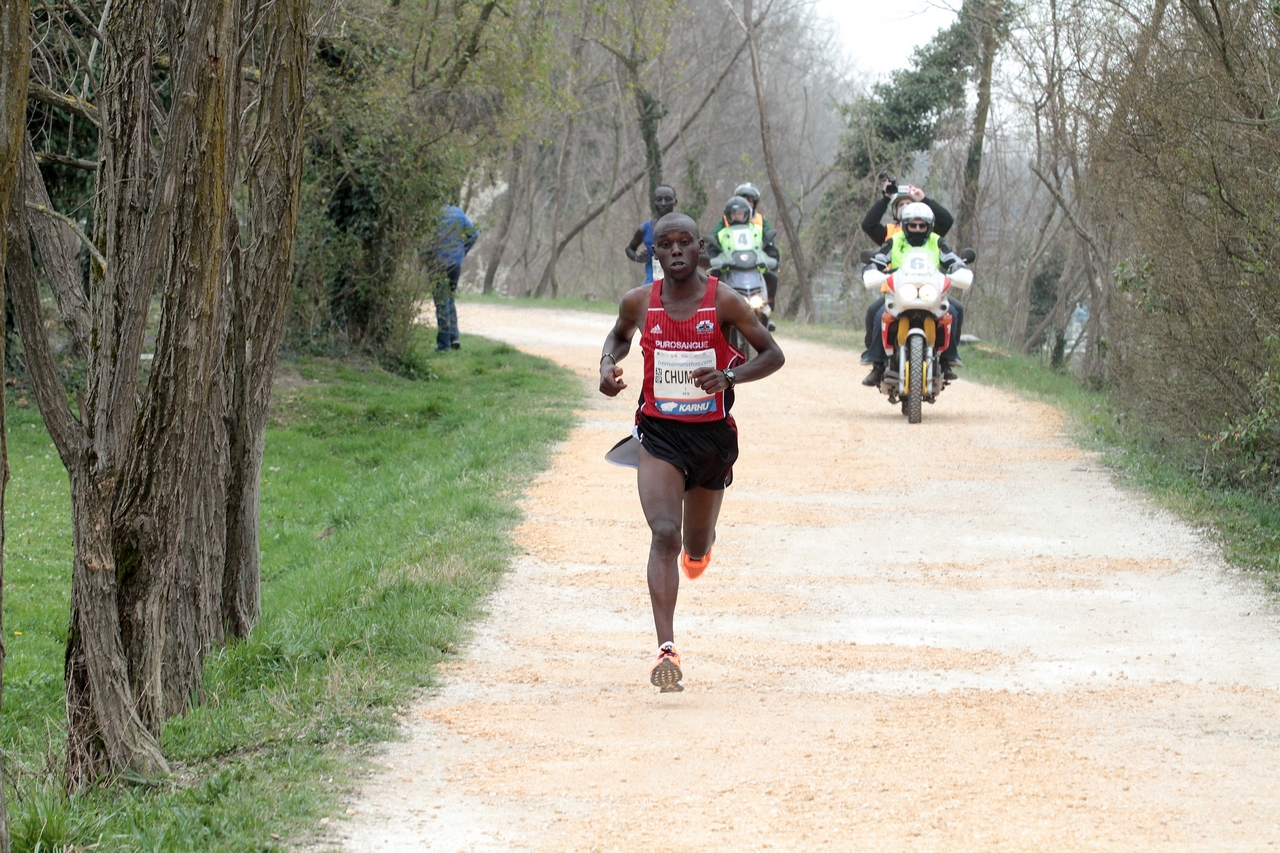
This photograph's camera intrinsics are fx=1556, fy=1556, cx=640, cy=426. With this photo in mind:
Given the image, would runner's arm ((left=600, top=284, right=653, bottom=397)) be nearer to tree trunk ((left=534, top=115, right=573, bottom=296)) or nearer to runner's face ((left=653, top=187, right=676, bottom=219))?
runner's face ((left=653, top=187, right=676, bottom=219))

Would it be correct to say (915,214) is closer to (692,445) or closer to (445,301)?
(692,445)

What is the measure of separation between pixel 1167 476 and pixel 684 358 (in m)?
6.52

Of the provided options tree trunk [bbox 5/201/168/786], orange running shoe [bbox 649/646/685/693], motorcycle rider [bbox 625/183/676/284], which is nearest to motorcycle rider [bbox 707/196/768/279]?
motorcycle rider [bbox 625/183/676/284]

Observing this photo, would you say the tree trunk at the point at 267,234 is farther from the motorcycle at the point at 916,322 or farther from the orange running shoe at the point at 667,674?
the motorcycle at the point at 916,322

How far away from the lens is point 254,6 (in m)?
6.21

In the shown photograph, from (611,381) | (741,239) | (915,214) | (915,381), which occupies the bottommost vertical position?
(915,381)

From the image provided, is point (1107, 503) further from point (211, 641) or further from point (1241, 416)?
point (211, 641)

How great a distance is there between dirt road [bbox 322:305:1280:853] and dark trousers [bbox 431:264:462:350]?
369 inches

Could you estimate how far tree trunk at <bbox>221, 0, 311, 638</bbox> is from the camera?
6.89m

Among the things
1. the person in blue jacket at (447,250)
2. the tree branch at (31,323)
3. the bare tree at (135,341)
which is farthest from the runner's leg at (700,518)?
the person in blue jacket at (447,250)

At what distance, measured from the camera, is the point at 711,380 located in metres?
6.34

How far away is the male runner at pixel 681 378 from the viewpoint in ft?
21.2

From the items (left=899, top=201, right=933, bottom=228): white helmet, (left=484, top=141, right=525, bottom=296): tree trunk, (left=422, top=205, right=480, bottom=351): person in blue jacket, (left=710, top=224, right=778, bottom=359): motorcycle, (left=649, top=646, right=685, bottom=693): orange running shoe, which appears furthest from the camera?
(left=484, top=141, right=525, bottom=296): tree trunk

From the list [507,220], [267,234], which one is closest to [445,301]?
[267,234]
